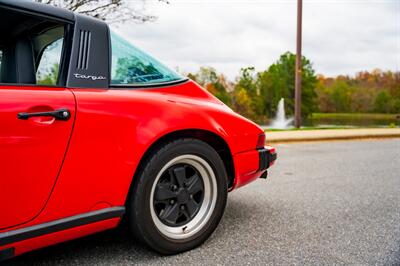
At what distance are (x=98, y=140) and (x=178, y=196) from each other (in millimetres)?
681

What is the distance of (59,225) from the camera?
178cm

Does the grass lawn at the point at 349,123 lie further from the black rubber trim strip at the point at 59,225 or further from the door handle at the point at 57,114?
the door handle at the point at 57,114

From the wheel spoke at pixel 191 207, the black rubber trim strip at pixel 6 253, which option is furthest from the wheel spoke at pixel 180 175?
the black rubber trim strip at pixel 6 253

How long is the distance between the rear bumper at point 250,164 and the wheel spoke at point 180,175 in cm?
44

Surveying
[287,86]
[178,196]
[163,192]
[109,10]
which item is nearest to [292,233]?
[178,196]

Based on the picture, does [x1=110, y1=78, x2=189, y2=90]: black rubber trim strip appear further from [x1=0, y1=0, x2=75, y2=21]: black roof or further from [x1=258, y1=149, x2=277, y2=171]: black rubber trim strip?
[x1=258, y1=149, x2=277, y2=171]: black rubber trim strip

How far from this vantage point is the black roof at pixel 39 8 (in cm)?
175

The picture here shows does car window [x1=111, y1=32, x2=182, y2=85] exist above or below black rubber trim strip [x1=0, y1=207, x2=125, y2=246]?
above

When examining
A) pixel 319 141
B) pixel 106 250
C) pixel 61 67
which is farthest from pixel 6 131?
pixel 319 141

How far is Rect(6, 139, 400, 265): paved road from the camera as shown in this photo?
85.6 inches

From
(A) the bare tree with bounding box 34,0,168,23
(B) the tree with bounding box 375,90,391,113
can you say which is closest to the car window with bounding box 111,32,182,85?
(A) the bare tree with bounding box 34,0,168,23

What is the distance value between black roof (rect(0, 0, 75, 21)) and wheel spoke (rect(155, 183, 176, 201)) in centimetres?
110

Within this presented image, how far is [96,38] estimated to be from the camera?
2029 millimetres

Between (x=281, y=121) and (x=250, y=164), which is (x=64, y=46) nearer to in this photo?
(x=250, y=164)
